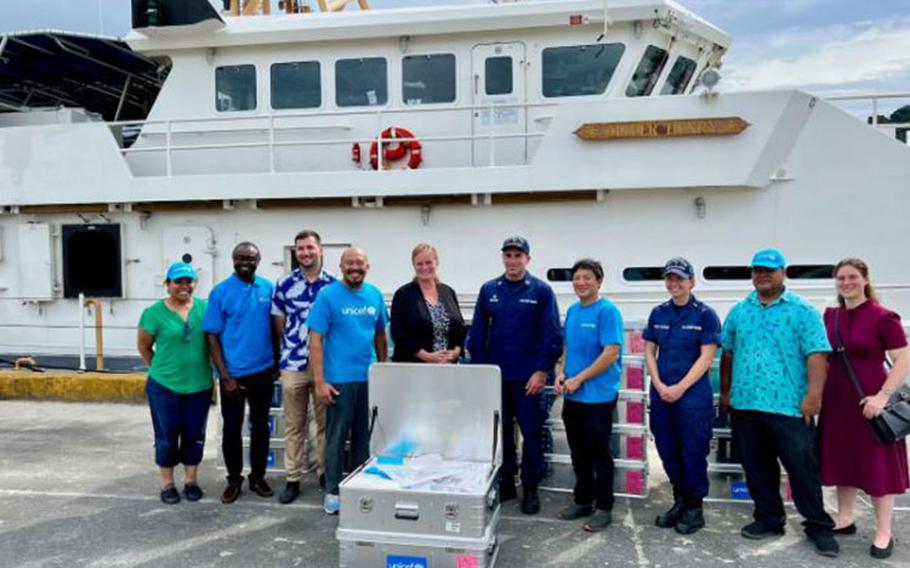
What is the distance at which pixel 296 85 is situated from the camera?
340 inches

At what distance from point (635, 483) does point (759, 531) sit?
797 millimetres

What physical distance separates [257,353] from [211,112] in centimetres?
528

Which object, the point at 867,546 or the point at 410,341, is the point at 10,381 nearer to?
the point at 410,341

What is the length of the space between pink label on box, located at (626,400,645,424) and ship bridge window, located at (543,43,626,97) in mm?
4529

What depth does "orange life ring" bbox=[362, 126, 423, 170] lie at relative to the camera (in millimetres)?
8086

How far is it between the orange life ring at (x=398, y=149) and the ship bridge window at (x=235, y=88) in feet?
5.86

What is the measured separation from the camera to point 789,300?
3787 mm

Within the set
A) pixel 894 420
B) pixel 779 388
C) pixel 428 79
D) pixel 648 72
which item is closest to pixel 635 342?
pixel 779 388

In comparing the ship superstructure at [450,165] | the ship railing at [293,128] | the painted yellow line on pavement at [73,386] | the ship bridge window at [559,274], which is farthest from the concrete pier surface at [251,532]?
the ship railing at [293,128]

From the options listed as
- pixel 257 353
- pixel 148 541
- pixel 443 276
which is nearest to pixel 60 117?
pixel 443 276

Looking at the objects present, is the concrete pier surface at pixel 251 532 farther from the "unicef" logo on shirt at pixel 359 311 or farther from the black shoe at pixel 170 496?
the "unicef" logo on shirt at pixel 359 311

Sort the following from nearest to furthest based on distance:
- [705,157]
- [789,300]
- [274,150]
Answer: [789,300] < [705,157] < [274,150]

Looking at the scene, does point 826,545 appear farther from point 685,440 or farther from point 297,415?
point 297,415

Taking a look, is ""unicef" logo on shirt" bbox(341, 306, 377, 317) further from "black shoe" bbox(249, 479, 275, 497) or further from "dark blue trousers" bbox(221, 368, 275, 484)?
"black shoe" bbox(249, 479, 275, 497)
